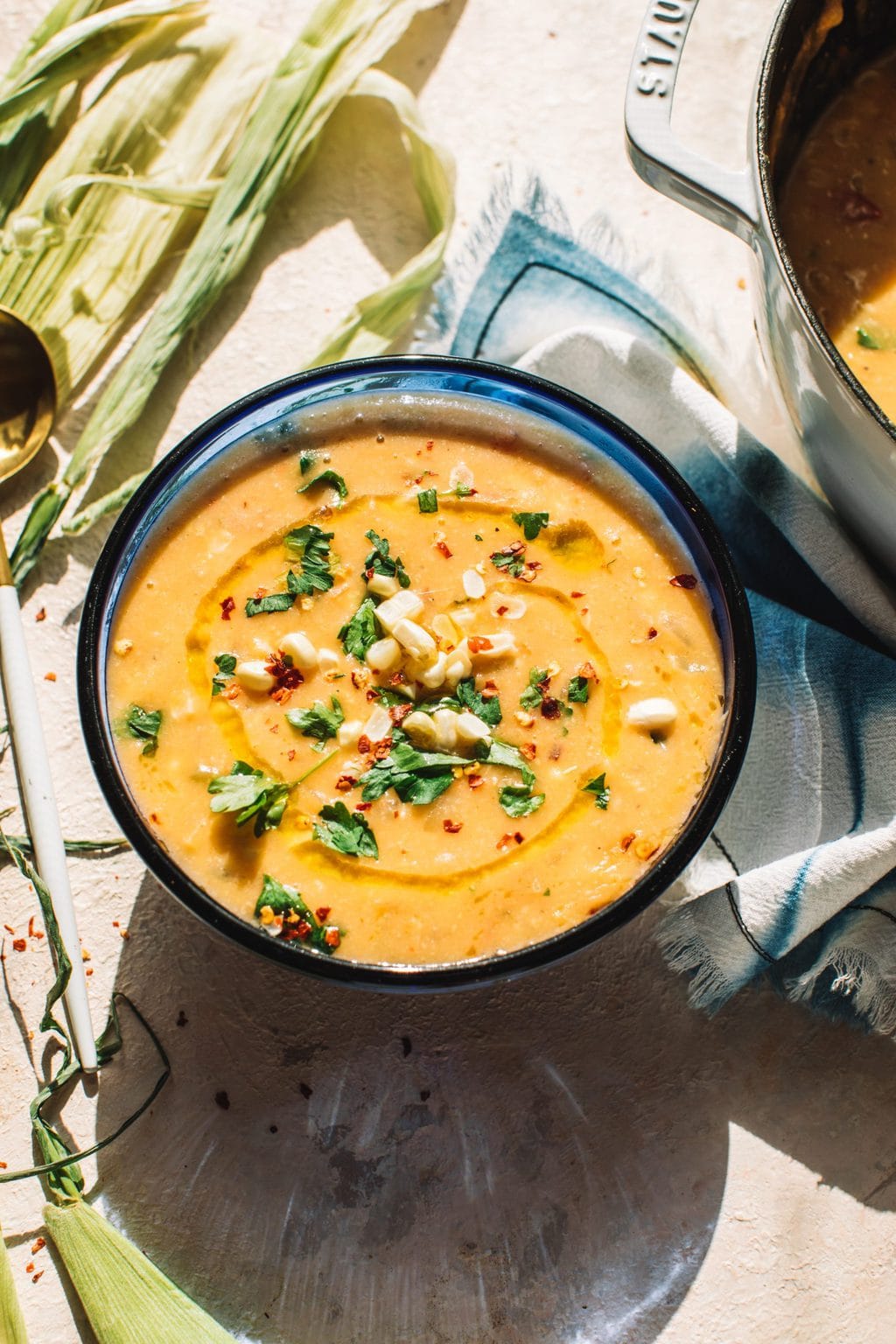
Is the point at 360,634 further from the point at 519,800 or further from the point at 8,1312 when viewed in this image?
the point at 8,1312

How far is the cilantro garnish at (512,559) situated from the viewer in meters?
2.37

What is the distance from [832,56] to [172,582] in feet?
5.78

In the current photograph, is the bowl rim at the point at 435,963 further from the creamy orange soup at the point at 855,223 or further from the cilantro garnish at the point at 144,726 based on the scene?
the creamy orange soup at the point at 855,223

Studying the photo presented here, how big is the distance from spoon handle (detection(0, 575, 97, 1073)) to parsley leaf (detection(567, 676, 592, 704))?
41.2 inches

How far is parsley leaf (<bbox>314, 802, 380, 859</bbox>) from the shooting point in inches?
87.7

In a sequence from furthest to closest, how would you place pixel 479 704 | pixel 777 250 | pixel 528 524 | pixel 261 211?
pixel 261 211 < pixel 528 524 < pixel 479 704 < pixel 777 250

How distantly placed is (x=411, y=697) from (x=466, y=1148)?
3.07 ft

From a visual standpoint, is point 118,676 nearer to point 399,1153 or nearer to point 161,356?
point 161,356

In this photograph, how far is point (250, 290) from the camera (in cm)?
297

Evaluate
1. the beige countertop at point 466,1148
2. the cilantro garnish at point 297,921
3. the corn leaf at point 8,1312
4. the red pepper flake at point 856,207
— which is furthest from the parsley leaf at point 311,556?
the corn leaf at point 8,1312

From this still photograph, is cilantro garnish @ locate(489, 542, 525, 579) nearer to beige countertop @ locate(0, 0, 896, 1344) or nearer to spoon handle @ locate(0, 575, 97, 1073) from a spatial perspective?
beige countertop @ locate(0, 0, 896, 1344)

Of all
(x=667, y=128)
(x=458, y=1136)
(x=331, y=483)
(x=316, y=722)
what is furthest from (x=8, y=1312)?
(x=667, y=128)

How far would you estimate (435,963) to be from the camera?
2188 millimetres

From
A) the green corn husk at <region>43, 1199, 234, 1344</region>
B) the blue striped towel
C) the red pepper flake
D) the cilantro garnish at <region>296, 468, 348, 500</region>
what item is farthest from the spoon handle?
the red pepper flake
